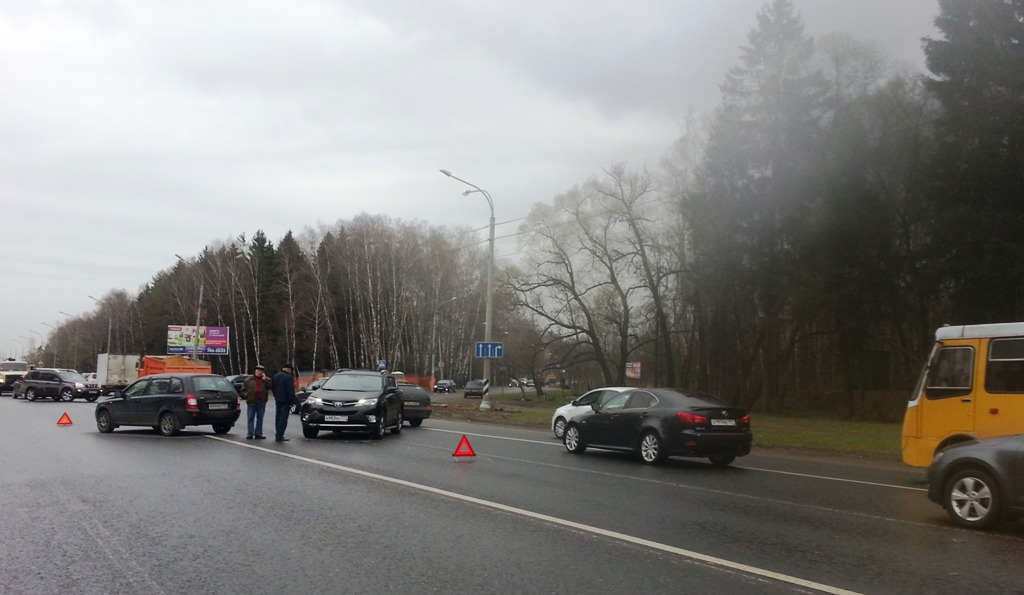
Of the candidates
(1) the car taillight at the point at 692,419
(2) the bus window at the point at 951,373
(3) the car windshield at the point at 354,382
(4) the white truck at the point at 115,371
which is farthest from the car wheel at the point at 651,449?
(4) the white truck at the point at 115,371

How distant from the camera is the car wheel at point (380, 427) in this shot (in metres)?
19.2

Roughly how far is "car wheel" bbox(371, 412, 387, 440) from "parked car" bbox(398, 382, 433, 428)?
203 inches

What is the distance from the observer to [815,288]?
37469 mm

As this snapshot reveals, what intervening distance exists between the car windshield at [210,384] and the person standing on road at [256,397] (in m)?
1.64

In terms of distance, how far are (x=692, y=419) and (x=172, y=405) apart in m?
12.7

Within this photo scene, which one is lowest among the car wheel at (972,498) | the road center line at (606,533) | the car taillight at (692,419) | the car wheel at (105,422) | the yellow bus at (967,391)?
the car wheel at (105,422)

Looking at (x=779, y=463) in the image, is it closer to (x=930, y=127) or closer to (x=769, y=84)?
(x=930, y=127)

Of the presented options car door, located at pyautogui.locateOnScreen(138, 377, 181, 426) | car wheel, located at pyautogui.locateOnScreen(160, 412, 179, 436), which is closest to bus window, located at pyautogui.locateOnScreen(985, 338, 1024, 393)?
car wheel, located at pyautogui.locateOnScreen(160, 412, 179, 436)

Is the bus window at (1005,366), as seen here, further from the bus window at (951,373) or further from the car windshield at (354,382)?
the car windshield at (354,382)

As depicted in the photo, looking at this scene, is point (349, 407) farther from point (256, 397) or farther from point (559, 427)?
point (559, 427)

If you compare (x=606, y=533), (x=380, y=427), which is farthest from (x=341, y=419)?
(x=606, y=533)

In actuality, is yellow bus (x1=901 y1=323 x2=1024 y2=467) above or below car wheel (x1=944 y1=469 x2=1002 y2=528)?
above

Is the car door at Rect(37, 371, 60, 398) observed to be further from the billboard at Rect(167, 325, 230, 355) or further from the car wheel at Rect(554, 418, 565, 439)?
the car wheel at Rect(554, 418, 565, 439)

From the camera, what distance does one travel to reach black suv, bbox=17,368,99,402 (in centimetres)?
4281
